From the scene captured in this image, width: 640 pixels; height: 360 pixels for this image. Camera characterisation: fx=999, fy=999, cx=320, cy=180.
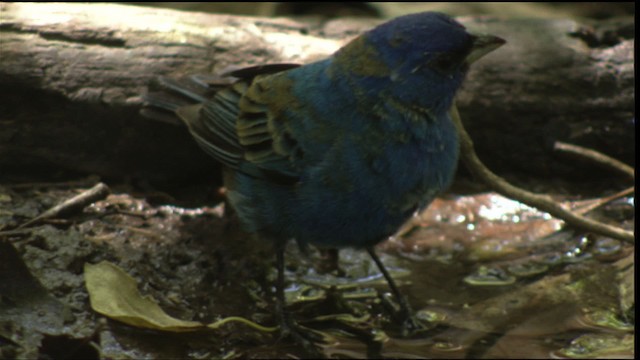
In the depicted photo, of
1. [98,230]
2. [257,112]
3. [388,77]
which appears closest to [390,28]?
[388,77]

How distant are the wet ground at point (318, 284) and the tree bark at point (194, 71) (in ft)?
0.76

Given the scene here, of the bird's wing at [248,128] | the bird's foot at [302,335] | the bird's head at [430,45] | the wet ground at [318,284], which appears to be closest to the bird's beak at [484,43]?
the bird's head at [430,45]

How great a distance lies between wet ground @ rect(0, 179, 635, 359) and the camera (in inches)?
146

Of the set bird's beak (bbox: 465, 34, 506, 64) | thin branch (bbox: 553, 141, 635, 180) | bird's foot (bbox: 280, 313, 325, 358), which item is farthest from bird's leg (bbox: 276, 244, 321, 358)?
thin branch (bbox: 553, 141, 635, 180)

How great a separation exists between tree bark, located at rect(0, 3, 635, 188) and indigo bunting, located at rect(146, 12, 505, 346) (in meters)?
0.78

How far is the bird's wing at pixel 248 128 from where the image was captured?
13.7 feet

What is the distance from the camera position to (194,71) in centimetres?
486

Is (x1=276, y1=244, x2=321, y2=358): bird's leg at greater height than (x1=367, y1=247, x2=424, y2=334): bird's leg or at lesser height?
greater

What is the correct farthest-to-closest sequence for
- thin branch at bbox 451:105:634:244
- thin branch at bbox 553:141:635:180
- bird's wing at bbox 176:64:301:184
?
thin branch at bbox 553:141:635:180
thin branch at bbox 451:105:634:244
bird's wing at bbox 176:64:301:184

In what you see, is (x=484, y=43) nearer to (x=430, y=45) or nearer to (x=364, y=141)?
(x=430, y=45)

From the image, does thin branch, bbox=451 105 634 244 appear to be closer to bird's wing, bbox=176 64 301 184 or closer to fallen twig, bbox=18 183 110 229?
bird's wing, bbox=176 64 301 184

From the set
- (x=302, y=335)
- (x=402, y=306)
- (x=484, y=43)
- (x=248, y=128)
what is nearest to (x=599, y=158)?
(x=484, y=43)

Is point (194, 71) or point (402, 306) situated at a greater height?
point (194, 71)

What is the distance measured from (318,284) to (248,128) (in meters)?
0.76
